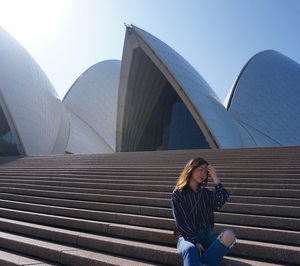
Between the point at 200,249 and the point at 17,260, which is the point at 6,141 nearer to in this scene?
the point at 17,260

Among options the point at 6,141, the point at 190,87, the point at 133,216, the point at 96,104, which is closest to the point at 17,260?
the point at 133,216

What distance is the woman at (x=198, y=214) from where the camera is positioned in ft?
6.56

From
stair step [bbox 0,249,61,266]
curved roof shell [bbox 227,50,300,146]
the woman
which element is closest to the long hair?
the woman

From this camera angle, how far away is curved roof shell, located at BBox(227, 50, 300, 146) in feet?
65.0

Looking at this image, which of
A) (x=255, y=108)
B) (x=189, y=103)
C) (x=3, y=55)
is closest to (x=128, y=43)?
(x=189, y=103)

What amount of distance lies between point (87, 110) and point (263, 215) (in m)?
25.1

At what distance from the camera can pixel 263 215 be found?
3.32 m

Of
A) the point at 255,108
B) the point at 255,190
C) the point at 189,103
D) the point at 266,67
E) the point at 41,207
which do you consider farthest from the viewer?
the point at 266,67

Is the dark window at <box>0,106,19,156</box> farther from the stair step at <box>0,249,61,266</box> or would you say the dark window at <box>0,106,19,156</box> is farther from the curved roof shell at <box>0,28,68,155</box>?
the stair step at <box>0,249,61,266</box>

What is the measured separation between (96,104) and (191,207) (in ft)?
86.6

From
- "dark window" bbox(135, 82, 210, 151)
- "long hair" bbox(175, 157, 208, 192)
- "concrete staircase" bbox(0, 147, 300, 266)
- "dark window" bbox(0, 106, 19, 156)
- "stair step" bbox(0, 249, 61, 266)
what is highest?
"dark window" bbox(135, 82, 210, 151)

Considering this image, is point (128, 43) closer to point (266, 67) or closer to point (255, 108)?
point (255, 108)

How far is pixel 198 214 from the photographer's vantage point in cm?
223

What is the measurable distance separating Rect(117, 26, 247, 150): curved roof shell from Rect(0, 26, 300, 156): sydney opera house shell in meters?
0.05
